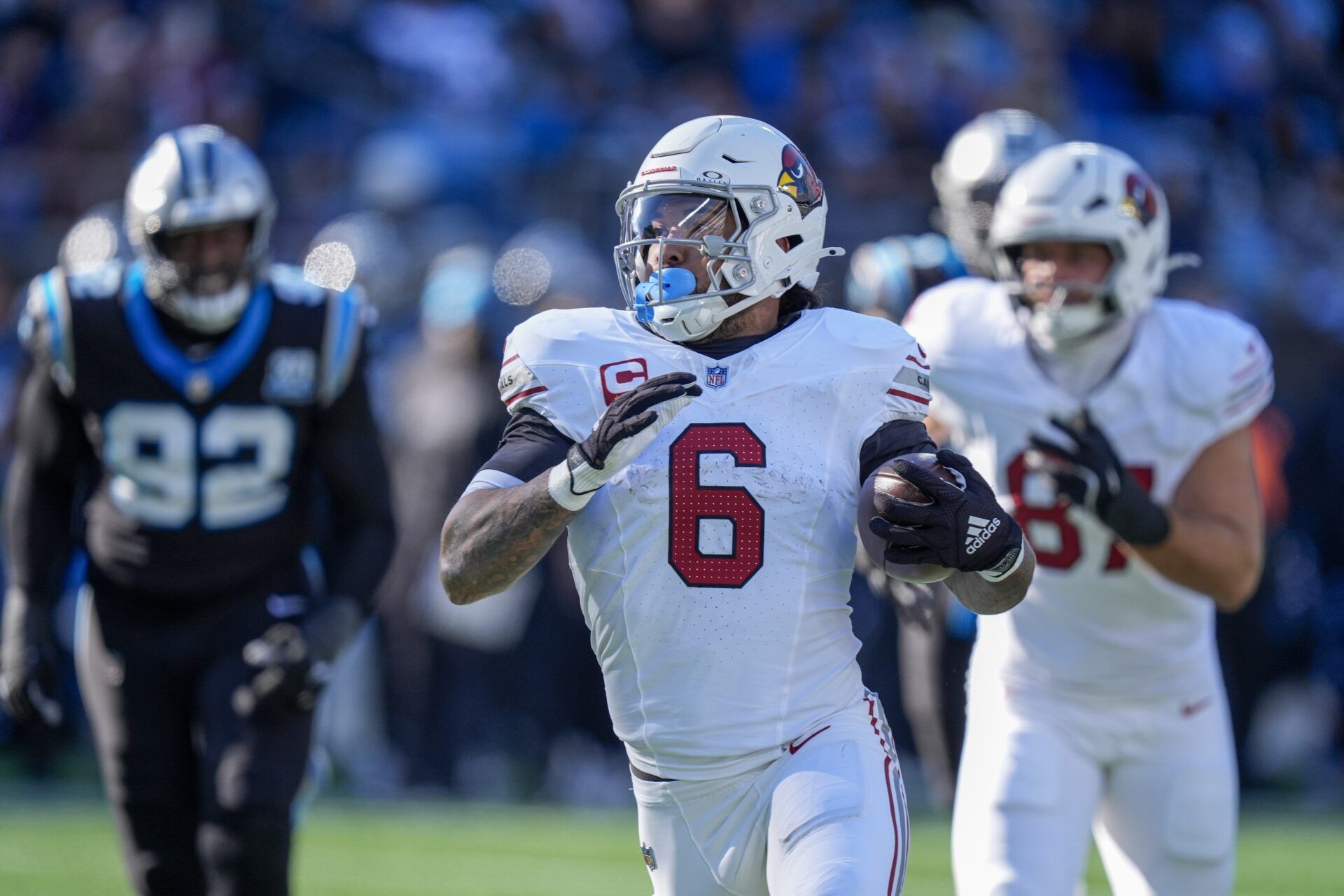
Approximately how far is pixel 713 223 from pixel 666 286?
17 centimetres

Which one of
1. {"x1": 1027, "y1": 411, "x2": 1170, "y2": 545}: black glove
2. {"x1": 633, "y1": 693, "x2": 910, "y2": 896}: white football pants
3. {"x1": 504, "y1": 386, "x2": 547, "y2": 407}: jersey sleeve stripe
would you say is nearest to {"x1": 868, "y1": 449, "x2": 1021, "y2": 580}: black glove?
{"x1": 633, "y1": 693, "x2": 910, "y2": 896}: white football pants

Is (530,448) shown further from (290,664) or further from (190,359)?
(190,359)

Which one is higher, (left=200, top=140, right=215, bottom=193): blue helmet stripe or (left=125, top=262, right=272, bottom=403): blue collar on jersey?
(left=200, top=140, right=215, bottom=193): blue helmet stripe

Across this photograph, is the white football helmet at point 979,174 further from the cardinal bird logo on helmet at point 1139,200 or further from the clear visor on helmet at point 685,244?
the clear visor on helmet at point 685,244

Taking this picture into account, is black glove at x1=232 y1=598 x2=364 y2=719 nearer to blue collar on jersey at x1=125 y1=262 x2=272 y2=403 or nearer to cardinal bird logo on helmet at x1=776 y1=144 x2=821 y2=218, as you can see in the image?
blue collar on jersey at x1=125 y1=262 x2=272 y2=403

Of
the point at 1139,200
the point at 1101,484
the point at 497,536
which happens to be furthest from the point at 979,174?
the point at 497,536

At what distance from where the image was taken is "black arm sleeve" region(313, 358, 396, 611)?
464cm

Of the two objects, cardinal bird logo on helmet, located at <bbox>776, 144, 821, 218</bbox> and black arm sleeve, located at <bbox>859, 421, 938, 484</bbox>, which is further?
cardinal bird logo on helmet, located at <bbox>776, 144, 821, 218</bbox>

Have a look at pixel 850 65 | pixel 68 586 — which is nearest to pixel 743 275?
pixel 68 586

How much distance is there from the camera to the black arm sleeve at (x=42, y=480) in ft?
15.2

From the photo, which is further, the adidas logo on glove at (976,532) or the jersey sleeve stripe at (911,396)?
the jersey sleeve stripe at (911,396)

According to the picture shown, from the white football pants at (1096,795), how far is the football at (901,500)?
1.06 metres

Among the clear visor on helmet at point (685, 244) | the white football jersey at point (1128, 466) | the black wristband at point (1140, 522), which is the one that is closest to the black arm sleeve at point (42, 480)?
the clear visor on helmet at point (685, 244)

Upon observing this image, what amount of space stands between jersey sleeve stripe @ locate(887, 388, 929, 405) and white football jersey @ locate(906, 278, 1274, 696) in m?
0.97
